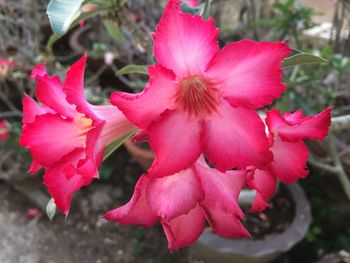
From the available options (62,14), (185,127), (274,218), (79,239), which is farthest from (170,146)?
(79,239)

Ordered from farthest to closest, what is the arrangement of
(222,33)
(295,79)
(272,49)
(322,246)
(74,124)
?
1. (222,33)
2. (322,246)
3. (295,79)
4. (74,124)
5. (272,49)

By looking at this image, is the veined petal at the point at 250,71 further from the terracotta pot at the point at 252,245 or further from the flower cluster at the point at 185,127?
the terracotta pot at the point at 252,245

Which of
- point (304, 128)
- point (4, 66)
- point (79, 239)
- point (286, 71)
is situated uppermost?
point (304, 128)

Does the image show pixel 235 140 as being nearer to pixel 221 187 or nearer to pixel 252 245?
pixel 221 187

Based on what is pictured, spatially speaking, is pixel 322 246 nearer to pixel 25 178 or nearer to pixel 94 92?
pixel 94 92

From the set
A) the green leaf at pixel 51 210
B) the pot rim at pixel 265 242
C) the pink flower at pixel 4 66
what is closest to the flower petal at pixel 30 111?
the green leaf at pixel 51 210

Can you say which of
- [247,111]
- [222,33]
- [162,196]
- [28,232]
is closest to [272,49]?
[247,111]
